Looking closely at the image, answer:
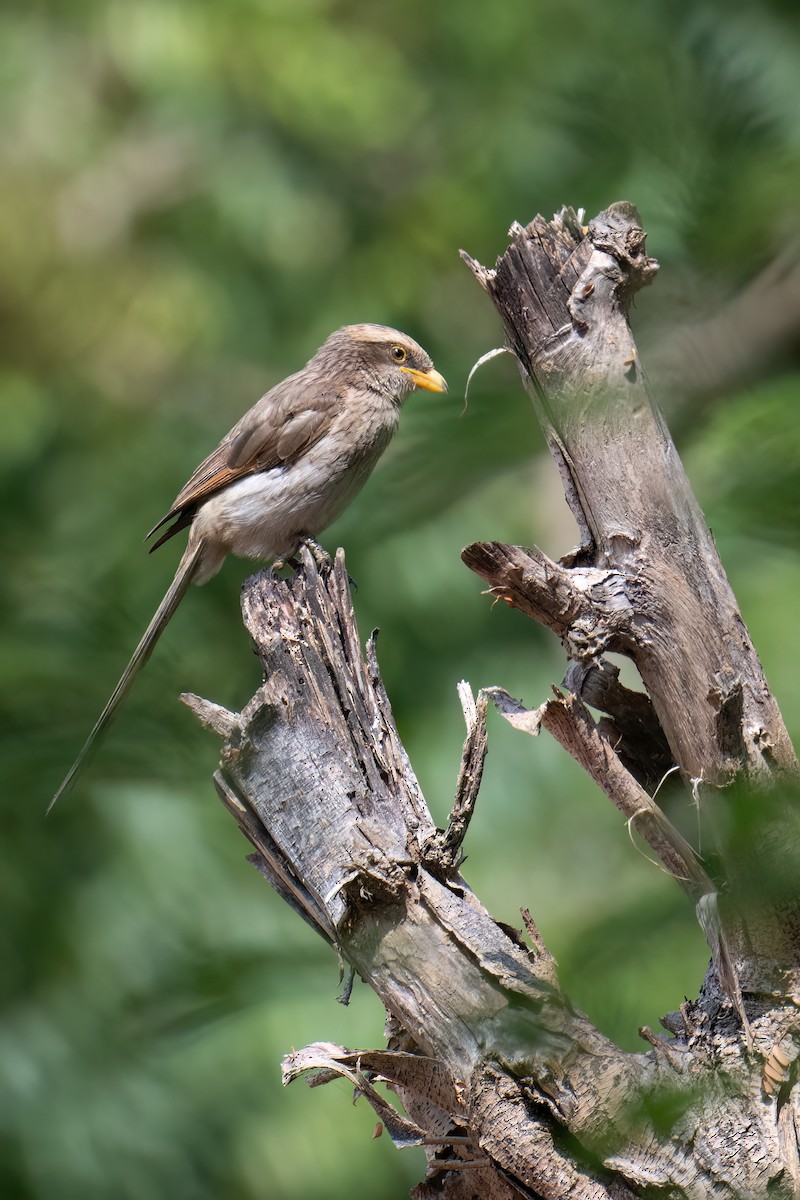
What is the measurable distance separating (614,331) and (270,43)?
557 cm

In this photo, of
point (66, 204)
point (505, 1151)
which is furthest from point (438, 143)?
point (505, 1151)

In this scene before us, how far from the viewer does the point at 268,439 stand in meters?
4.69

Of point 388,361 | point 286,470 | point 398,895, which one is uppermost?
point 388,361

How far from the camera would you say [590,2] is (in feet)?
3.08

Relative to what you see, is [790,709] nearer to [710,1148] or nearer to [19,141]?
[710,1148]

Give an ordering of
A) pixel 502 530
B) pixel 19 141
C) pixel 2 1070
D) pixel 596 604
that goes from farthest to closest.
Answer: pixel 19 141 < pixel 502 530 < pixel 2 1070 < pixel 596 604

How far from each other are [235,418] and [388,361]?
4.22 feet

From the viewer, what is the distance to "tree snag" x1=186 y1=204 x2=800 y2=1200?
1.96m

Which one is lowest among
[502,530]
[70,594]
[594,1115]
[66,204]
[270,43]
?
[594,1115]

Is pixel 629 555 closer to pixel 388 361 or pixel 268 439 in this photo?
pixel 268 439

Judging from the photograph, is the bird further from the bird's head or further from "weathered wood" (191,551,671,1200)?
"weathered wood" (191,551,671,1200)

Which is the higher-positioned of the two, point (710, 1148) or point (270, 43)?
point (270, 43)

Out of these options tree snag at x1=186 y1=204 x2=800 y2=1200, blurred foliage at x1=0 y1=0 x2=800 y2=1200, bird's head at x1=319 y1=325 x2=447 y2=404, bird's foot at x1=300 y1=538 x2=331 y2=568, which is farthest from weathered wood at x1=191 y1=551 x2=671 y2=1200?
bird's head at x1=319 y1=325 x2=447 y2=404

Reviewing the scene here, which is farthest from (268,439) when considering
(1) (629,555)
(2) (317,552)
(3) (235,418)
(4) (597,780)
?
(4) (597,780)
